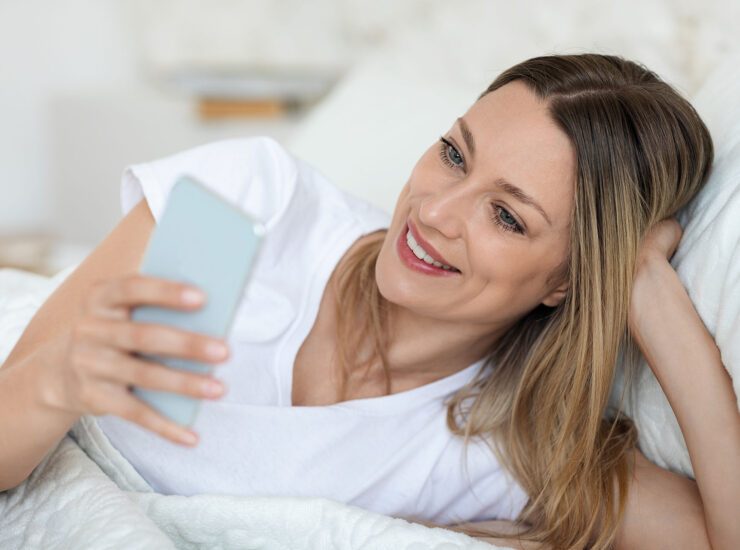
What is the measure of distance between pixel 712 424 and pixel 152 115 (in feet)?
7.26

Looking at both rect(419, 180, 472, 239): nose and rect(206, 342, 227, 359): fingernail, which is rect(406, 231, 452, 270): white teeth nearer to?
rect(419, 180, 472, 239): nose

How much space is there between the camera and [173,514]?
104 centimetres

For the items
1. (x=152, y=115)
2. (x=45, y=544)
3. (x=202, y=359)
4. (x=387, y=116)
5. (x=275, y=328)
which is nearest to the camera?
(x=202, y=359)

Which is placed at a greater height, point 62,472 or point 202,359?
point 202,359

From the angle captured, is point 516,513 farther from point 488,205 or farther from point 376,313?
point 488,205

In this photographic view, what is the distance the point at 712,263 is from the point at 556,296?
224 millimetres

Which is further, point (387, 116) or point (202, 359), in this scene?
point (387, 116)

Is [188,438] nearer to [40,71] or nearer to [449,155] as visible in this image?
[449,155]

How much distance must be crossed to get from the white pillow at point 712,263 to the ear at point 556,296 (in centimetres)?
15

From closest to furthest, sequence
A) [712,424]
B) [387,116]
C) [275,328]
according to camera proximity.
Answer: [712,424]
[275,328]
[387,116]

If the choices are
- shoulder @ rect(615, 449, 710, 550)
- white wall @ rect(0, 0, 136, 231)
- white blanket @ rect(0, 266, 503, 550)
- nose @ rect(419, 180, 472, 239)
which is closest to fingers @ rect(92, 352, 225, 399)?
white blanket @ rect(0, 266, 503, 550)

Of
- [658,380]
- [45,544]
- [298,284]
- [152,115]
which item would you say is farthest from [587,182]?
[152,115]

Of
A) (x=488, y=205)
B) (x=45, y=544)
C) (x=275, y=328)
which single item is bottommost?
(x=45, y=544)

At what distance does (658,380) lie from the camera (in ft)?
3.76
